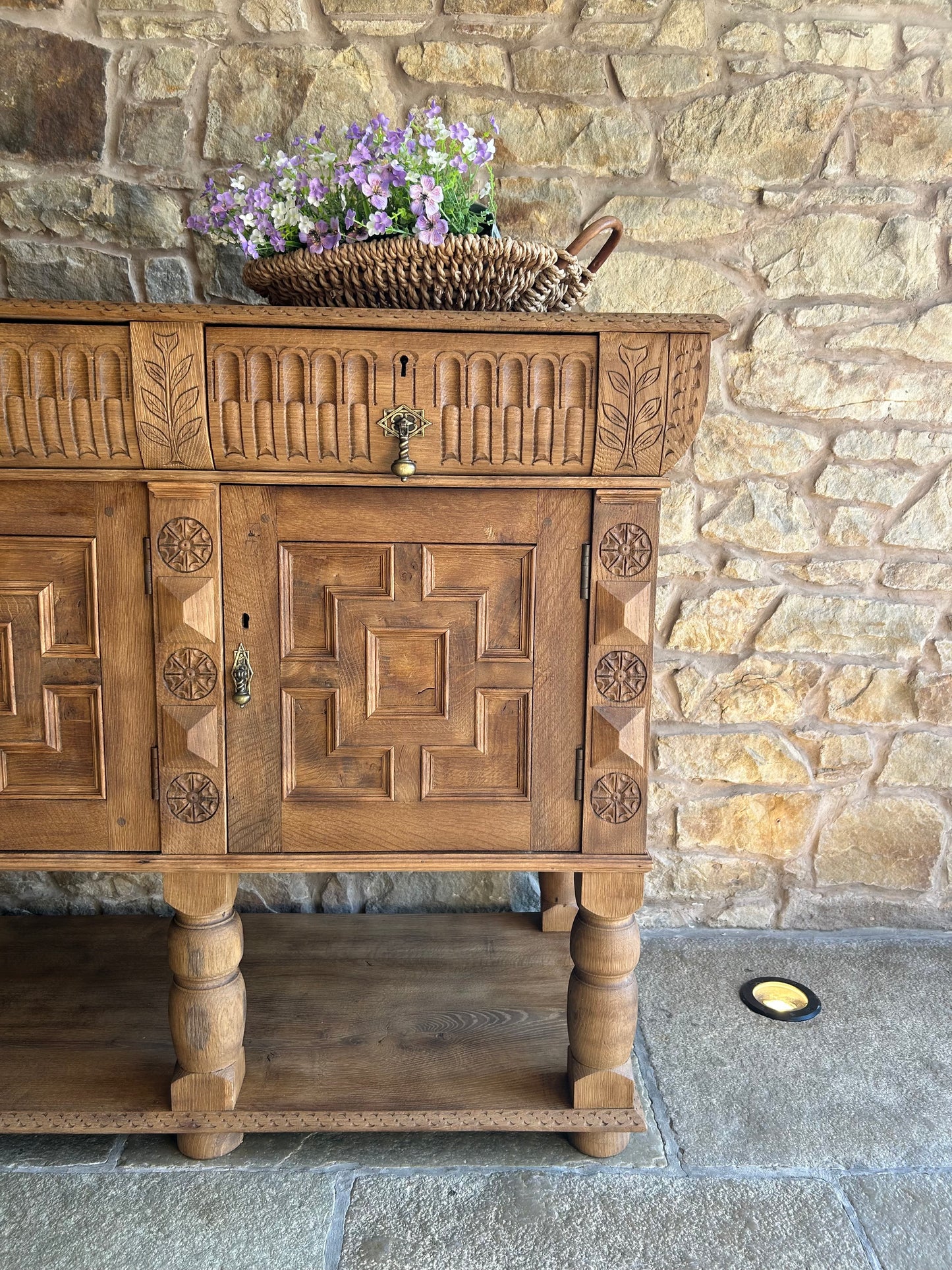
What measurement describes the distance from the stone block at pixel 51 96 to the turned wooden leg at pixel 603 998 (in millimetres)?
1773

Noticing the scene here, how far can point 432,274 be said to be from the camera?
122cm

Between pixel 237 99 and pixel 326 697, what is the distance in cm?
133

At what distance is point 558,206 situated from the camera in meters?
1.87

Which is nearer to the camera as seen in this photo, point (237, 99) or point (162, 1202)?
point (162, 1202)

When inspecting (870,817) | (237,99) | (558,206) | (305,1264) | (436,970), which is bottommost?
(305,1264)

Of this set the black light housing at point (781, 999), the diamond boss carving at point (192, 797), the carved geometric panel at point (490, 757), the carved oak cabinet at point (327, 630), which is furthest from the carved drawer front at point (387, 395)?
the black light housing at point (781, 999)

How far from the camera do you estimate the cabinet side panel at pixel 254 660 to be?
4.14 ft

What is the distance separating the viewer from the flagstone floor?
4.04ft

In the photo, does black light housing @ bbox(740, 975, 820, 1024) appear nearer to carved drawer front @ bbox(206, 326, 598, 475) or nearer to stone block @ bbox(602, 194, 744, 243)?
carved drawer front @ bbox(206, 326, 598, 475)

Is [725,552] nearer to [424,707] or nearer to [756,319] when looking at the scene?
[756,319]

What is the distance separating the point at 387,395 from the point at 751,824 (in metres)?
1.37

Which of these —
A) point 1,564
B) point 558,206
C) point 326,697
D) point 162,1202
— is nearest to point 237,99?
point 558,206

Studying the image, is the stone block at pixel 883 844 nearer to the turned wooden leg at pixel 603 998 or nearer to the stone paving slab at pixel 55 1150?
the turned wooden leg at pixel 603 998

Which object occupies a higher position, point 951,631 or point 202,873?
point 951,631
